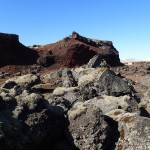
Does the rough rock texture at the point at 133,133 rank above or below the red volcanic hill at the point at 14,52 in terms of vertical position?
below

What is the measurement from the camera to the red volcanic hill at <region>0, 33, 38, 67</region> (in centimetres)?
6145

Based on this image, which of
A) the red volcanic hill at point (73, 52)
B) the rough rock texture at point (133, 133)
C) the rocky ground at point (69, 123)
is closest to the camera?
the rough rock texture at point (133, 133)

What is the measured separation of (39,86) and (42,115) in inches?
578

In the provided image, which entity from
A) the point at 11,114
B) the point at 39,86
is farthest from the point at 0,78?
the point at 11,114

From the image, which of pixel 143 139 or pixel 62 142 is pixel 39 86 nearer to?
pixel 62 142

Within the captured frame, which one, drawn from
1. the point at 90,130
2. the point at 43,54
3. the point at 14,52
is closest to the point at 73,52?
the point at 43,54

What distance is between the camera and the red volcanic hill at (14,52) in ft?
202

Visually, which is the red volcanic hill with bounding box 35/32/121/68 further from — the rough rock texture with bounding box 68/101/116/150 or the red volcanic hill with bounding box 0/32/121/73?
the rough rock texture with bounding box 68/101/116/150

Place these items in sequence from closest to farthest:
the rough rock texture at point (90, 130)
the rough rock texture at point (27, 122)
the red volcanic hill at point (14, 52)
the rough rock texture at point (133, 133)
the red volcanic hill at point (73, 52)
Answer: the rough rock texture at point (27, 122), the rough rock texture at point (133, 133), the rough rock texture at point (90, 130), the red volcanic hill at point (14, 52), the red volcanic hill at point (73, 52)

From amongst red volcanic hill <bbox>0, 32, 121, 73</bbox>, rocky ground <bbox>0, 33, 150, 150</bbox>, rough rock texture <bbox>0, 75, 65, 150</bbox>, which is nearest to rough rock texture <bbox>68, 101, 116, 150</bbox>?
rocky ground <bbox>0, 33, 150, 150</bbox>

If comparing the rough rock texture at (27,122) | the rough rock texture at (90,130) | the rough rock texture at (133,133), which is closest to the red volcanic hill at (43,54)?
the rough rock texture at (27,122)

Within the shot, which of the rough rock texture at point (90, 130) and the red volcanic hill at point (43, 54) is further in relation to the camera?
the red volcanic hill at point (43, 54)

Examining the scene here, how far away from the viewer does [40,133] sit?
69.3 ft

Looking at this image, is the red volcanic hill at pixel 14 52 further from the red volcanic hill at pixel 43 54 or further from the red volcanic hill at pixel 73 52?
the red volcanic hill at pixel 73 52
